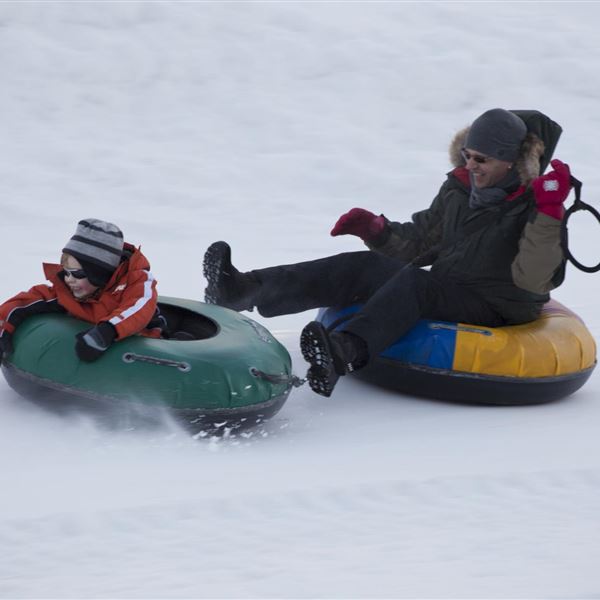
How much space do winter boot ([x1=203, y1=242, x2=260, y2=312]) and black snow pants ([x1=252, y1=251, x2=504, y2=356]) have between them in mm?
41

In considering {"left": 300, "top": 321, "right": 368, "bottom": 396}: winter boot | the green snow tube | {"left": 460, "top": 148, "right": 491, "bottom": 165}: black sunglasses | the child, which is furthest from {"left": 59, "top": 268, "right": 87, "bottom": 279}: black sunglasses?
{"left": 460, "top": 148, "right": 491, "bottom": 165}: black sunglasses

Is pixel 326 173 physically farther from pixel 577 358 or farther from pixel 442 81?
pixel 577 358

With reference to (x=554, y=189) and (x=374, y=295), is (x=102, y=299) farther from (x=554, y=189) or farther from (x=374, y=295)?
(x=554, y=189)

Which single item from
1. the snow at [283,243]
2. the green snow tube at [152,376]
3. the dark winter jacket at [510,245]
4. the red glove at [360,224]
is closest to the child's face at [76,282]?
the green snow tube at [152,376]

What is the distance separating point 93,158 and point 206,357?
686 centimetres

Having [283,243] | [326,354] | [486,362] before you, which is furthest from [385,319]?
[283,243]

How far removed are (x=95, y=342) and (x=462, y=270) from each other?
1.52 metres

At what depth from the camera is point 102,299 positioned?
12.6 feet

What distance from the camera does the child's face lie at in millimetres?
3822

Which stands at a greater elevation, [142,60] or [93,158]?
[142,60]

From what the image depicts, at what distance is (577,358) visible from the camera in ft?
14.2

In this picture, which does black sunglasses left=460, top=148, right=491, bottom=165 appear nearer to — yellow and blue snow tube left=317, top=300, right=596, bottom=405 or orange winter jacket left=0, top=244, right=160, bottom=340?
yellow and blue snow tube left=317, top=300, right=596, bottom=405

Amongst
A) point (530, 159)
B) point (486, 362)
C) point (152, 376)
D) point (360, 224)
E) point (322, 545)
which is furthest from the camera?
point (360, 224)

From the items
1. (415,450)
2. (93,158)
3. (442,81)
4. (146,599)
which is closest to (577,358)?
(415,450)
